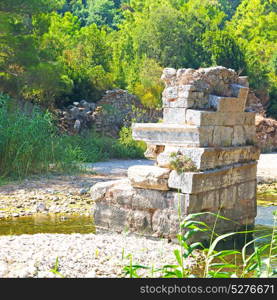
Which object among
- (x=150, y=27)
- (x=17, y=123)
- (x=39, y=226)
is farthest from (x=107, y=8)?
(x=39, y=226)

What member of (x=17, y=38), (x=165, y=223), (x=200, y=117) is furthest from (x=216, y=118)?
(x=17, y=38)

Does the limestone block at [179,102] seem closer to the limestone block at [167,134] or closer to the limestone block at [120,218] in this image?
the limestone block at [167,134]

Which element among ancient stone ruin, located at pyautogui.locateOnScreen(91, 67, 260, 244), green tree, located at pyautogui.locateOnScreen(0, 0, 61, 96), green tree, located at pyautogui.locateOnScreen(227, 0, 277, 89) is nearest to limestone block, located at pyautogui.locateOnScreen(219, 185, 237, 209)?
ancient stone ruin, located at pyautogui.locateOnScreen(91, 67, 260, 244)

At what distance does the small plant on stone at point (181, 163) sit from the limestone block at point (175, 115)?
515mm

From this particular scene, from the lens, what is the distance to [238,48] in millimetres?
26562

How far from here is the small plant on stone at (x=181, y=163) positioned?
729cm

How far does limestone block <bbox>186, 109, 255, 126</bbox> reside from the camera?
7391 mm

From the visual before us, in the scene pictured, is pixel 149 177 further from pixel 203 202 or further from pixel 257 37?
pixel 257 37

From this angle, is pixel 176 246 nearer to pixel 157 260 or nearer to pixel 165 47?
pixel 157 260

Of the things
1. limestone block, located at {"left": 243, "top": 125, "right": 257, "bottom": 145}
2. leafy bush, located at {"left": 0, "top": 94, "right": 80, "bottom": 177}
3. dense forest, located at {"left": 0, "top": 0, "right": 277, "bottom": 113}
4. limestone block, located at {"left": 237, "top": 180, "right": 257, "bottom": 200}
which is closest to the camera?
limestone block, located at {"left": 237, "top": 180, "right": 257, "bottom": 200}

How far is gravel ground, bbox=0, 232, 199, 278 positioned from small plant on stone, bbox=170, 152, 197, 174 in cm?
89

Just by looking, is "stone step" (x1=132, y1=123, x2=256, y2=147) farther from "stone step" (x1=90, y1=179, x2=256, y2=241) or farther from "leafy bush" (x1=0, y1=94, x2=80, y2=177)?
"leafy bush" (x1=0, y1=94, x2=80, y2=177)

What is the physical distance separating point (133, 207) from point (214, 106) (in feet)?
5.40

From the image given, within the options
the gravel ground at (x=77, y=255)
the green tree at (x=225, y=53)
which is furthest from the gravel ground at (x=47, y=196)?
the green tree at (x=225, y=53)
